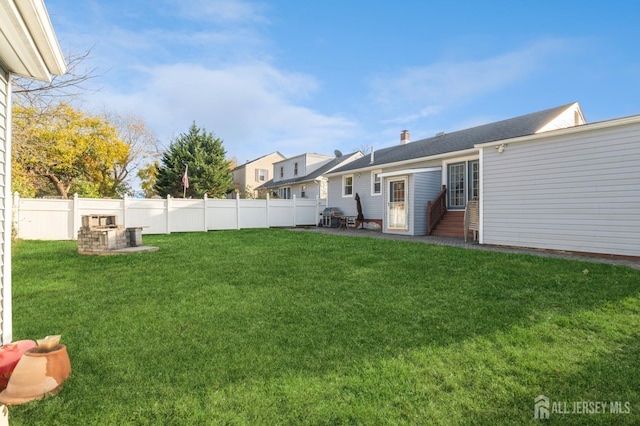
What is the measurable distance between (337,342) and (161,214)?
43.1ft

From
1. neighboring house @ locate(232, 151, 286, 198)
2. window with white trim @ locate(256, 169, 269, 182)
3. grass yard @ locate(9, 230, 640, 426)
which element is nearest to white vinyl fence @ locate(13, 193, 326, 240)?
grass yard @ locate(9, 230, 640, 426)

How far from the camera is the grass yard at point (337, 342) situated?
2113 millimetres

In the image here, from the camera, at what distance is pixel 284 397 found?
2.22 m

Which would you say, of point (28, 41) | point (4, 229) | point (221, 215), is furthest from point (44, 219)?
point (28, 41)

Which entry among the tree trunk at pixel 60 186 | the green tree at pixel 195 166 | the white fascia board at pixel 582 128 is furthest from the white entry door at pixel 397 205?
the tree trunk at pixel 60 186

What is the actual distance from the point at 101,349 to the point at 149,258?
490cm

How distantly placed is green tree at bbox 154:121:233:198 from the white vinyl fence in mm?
11260

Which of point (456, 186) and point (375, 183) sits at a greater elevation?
point (375, 183)

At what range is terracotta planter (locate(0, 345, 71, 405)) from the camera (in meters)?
2.18

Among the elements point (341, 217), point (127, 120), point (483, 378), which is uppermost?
point (127, 120)

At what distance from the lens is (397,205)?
13.2m

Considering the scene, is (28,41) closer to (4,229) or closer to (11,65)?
(11,65)

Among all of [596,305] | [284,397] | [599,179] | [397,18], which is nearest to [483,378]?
[284,397]

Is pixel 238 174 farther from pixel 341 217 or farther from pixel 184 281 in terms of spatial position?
pixel 184 281
